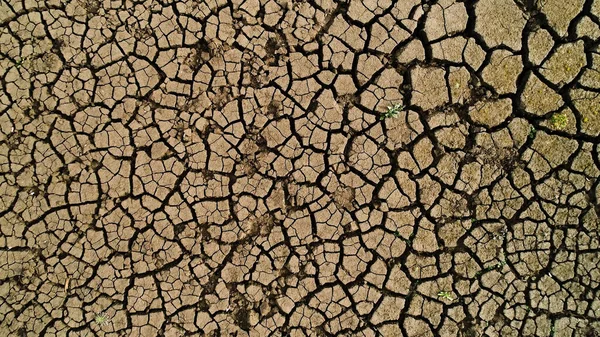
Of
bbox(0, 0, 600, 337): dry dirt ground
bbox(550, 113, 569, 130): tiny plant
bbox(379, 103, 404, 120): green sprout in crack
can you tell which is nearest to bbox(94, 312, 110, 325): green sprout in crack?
bbox(0, 0, 600, 337): dry dirt ground

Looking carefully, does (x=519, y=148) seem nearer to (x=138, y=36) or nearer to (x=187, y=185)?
(x=187, y=185)

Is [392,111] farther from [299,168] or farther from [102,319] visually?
[102,319]

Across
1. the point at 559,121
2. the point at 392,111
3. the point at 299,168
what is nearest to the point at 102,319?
the point at 299,168

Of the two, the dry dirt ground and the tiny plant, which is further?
the tiny plant

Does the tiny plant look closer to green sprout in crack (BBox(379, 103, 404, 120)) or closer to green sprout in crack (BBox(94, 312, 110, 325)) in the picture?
green sprout in crack (BBox(379, 103, 404, 120))

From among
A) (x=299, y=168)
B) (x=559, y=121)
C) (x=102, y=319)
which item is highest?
(x=559, y=121)

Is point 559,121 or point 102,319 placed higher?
point 559,121
